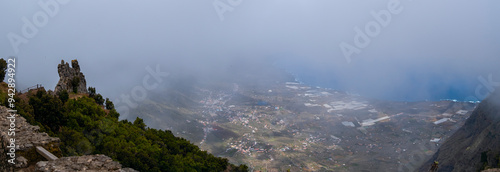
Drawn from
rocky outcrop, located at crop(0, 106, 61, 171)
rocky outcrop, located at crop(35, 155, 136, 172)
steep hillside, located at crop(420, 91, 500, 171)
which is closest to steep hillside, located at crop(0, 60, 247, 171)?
rocky outcrop, located at crop(0, 106, 61, 171)

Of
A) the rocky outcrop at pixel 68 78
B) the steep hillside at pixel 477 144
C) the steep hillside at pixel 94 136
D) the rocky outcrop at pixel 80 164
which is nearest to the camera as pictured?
the rocky outcrop at pixel 80 164

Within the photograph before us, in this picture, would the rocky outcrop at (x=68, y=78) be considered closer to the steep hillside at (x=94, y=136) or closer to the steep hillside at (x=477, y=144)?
the steep hillside at (x=94, y=136)

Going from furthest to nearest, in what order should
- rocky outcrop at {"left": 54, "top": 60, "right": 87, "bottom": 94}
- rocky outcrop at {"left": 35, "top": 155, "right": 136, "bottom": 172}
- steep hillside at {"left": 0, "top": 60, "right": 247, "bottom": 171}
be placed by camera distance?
rocky outcrop at {"left": 54, "top": 60, "right": 87, "bottom": 94} → steep hillside at {"left": 0, "top": 60, "right": 247, "bottom": 171} → rocky outcrop at {"left": 35, "top": 155, "right": 136, "bottom": 172}

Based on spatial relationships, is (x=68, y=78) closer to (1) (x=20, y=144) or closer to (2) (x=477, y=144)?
(1) (x=20, y=144)

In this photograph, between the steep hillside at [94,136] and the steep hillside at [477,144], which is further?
the steep hillside at [477,144]

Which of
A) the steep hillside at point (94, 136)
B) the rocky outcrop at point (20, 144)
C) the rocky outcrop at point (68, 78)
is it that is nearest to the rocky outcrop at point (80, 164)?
the rocky outcrop at point (20, 144)

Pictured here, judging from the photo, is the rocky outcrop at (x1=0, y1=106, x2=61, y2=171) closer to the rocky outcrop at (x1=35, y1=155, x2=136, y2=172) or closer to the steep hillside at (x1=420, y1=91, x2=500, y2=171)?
the rocky outcrop at (x1=35, y1=155, x2=136, y2=172)
